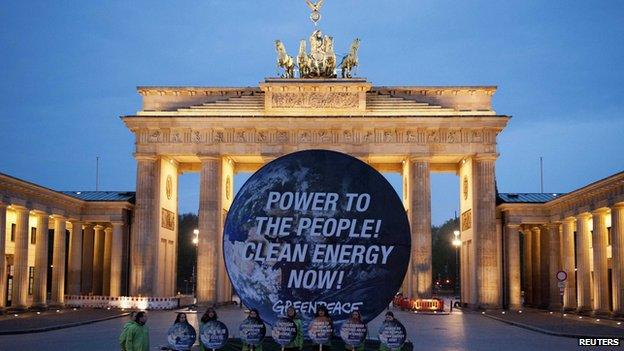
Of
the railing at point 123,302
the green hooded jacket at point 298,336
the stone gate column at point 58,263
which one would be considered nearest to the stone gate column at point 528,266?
the railing at point 123,302

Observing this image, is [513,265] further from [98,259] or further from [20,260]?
[20,260]

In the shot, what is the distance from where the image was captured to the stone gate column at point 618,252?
163ft

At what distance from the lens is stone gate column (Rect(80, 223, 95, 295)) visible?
72688 millimetres

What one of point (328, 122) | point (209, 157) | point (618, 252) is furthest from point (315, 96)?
point (618, 252)

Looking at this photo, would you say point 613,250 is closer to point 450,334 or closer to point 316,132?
point 450,334

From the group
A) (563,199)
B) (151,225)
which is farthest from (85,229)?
(563,199)

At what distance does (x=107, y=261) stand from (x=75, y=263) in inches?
246

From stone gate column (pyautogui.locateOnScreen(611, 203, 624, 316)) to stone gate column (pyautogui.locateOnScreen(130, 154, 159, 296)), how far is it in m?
34.8

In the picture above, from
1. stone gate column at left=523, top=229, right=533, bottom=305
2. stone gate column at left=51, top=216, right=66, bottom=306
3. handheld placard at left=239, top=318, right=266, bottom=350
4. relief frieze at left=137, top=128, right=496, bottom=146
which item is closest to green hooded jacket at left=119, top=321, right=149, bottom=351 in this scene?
handheld placard at left=239, top=318, right=266, bottom=350

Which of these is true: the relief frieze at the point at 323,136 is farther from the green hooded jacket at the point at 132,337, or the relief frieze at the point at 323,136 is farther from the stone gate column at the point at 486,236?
the green hooded jacket at the point at 132,337

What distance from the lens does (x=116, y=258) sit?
223 feet

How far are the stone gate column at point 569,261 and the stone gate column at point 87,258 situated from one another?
130 feet

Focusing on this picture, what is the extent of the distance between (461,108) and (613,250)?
20.8 m

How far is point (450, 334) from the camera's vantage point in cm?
3788
